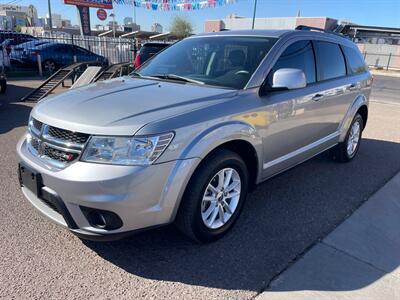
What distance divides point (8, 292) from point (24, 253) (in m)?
0.45

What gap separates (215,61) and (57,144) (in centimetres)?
187

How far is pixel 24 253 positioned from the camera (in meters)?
2.83

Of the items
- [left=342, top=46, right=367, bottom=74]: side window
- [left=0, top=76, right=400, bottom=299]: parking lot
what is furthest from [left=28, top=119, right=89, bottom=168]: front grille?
[left=342, top=46, right=367, bottom=74]: side window

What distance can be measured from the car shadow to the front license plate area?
66 cm

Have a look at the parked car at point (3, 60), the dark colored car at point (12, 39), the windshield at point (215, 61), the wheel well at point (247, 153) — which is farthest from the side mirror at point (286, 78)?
the dark colored car at point (12, 39)

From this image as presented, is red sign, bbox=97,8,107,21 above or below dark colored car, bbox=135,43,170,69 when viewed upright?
above

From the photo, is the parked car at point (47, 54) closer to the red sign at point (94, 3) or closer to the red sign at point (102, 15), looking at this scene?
the red sign at point (94, 3)

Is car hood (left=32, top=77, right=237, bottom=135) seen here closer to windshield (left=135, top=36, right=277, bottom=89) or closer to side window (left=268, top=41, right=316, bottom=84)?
windshield (left=135, top=36, right=277, bottom=89)

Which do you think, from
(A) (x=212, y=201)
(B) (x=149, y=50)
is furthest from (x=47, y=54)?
(A) (x=212, y=201)

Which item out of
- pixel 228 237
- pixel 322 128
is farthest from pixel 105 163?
pixel 322 128

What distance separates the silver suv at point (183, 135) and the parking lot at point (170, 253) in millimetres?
275

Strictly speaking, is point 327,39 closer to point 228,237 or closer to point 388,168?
point 388,168

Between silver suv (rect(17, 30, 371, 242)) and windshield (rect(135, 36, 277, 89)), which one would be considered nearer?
silver suv (rect(17, 30, 371, 242))

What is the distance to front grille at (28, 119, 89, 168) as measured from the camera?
2477mm
